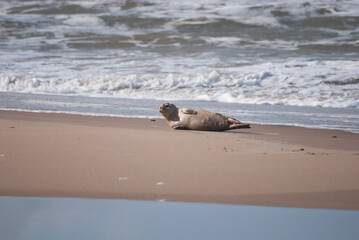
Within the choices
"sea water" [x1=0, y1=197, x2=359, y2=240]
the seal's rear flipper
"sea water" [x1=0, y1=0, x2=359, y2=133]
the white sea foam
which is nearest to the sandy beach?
"sea water" [x1=0, y1=197, x2=359, y2=240]

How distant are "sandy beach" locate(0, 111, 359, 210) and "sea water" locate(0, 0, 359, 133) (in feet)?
9.53

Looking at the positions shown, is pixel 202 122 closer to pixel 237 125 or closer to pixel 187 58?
pixel 237 125

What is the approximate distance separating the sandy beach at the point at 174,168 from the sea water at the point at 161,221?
0.44ft

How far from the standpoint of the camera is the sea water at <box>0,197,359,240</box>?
221cm

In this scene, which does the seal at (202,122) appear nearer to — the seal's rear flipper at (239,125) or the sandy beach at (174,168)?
the seal's rear flipper at (239,125)

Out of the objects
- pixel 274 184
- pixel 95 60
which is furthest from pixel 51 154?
pixel 95 60

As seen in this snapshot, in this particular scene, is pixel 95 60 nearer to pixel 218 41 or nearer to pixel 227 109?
pixel 218 41

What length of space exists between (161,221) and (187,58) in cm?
1402

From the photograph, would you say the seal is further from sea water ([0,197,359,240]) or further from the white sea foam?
the white sea foam

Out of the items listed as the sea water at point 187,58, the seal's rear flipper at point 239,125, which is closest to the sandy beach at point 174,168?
the seal's rear flipper at point 239,125

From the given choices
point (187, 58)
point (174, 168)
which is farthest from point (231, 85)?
point (174, 168)

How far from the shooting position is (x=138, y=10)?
24344 millimetres

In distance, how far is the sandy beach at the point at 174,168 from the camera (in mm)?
2877

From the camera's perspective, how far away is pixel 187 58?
53.3 ft
